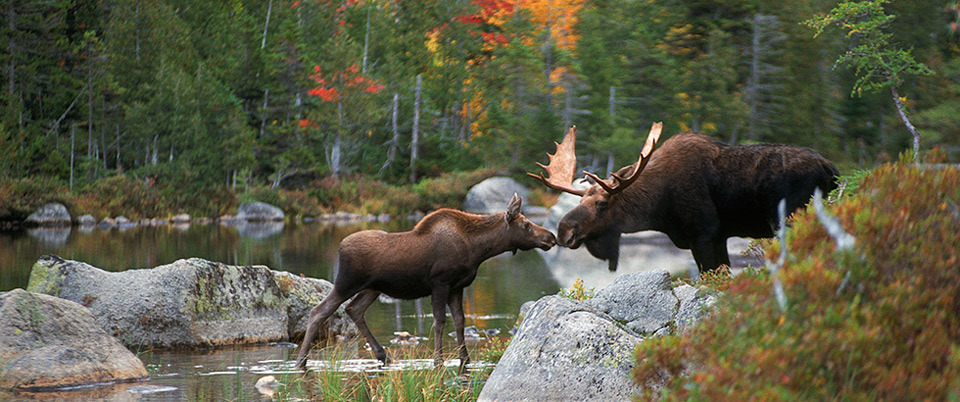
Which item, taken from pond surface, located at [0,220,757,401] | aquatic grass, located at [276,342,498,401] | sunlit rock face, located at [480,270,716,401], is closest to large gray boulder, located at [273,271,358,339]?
pond surface, located at [0,220,757,401]

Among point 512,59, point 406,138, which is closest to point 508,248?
point 512,59

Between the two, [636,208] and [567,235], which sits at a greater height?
[636,208]

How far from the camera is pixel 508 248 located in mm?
9438

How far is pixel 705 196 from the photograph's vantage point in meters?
9.52

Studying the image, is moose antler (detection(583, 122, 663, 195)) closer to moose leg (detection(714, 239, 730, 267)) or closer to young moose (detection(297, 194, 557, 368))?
young moose (detection(297, 194, 557, 368))

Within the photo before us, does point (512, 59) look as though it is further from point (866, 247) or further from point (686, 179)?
point (866, 247)

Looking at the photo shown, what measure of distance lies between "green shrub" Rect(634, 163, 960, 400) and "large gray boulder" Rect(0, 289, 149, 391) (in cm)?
608

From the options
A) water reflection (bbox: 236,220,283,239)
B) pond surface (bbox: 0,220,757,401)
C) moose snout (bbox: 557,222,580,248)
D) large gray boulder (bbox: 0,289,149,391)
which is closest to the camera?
large gray boulder (bbox: 0,289,149,391)

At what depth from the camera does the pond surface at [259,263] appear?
A: 28.9 feet

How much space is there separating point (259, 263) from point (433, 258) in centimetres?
1281

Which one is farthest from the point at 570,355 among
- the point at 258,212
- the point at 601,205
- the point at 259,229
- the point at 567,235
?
the point at 258,212

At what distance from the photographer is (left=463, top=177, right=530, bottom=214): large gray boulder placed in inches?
1800

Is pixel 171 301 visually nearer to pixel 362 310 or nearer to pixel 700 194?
pixel 362 310

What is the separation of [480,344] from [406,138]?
48.2 metres
